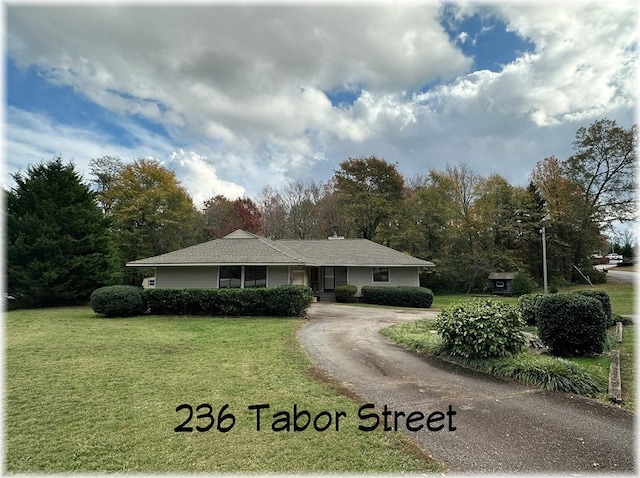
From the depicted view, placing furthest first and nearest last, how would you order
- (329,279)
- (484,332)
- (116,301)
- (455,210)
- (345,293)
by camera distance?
(455,210) → (329,279) → (345,293) → (116,301) → (484,332)

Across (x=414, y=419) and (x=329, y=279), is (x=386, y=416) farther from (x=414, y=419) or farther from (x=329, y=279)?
(x=329, y=279)

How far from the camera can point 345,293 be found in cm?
2050

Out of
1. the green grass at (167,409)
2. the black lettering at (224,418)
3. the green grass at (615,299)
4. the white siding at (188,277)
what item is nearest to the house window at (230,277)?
the white siding at (188,277)

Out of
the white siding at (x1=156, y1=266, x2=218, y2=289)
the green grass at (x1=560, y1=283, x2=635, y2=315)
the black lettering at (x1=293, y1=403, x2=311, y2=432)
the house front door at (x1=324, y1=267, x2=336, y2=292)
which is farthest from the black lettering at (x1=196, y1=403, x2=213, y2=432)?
the house front door at (x1=324, y1=267, x2=336, y2=292)

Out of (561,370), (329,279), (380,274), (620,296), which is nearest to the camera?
(561,370)

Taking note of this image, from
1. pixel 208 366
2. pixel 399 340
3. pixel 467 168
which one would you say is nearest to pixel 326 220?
pixel 467 168

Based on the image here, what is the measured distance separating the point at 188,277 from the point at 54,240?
6922mm

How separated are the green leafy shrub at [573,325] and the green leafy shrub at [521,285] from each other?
62.5 feet

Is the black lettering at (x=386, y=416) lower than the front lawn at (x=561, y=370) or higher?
lower

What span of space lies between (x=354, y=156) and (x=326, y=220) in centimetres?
642

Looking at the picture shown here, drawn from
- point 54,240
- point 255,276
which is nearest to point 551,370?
point 255,276

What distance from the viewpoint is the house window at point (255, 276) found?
16672 mm

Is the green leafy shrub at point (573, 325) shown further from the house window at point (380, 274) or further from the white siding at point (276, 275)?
the house window at point (380, 274)

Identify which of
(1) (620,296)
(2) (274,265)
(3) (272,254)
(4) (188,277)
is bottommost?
(1) (620,296)
